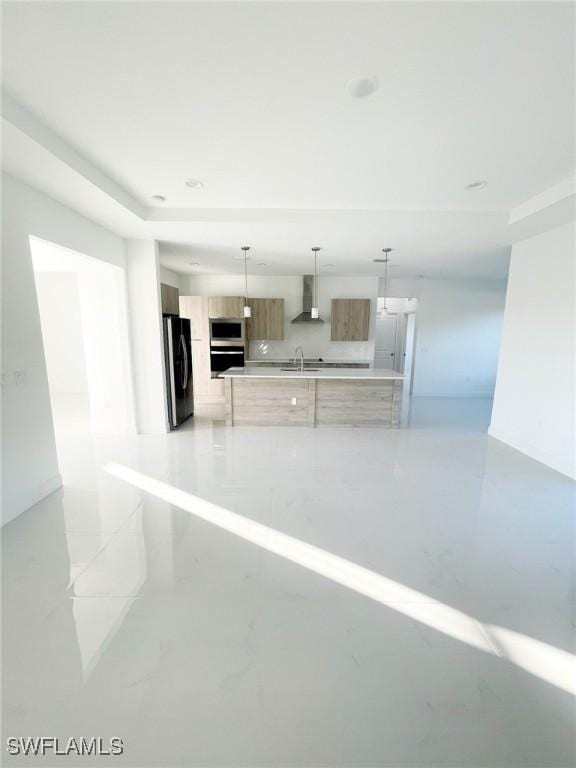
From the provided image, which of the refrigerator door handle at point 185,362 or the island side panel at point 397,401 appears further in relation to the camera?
the refrigerator door handle at point 185,362

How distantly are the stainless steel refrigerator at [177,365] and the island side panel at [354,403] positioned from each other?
226 centimetres

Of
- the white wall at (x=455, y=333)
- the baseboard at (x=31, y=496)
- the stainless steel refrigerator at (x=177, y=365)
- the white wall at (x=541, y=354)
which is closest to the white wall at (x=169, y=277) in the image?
the stainless steel refrigerator at (x=177, y=365)

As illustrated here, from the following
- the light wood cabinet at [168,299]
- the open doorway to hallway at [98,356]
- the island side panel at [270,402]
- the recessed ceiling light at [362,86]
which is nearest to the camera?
the recessed ceiling light at [362,86]

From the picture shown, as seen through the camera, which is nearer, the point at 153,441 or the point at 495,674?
the point at 495,674

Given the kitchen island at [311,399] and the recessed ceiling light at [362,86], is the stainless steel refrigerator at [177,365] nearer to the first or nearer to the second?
the kitchen island at [311,399]

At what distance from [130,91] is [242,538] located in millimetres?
2885

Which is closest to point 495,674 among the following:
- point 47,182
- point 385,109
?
point 385,109

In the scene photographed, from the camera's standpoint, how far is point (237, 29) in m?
1.31

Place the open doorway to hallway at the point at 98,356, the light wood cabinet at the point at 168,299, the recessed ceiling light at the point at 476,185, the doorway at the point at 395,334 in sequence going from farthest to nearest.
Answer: the doorway at the point at 395,334, the light wood cabinet at the point at 168,299, the open doorway to hallway at the point at 98,356, the recessed ceiling light at the point at 476,185

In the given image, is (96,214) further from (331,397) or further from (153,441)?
(331,397)

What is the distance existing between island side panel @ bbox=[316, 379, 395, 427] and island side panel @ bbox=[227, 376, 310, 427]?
0.27 metres

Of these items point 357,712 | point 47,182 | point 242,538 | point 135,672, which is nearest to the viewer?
point 357,712

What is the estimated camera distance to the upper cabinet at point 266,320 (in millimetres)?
6707

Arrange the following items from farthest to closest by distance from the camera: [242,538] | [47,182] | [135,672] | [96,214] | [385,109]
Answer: [96,214] < [47,182] < [242,538] < [385,109] < [135,672]
